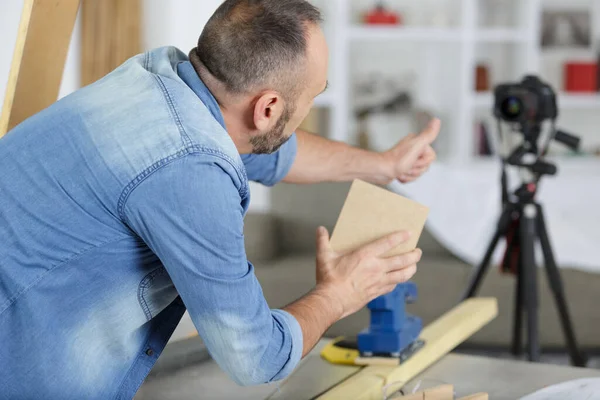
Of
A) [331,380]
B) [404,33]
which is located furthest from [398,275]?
[404,33]

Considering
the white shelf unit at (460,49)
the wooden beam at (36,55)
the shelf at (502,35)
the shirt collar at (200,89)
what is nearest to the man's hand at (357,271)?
the shirt collar at (200,89)

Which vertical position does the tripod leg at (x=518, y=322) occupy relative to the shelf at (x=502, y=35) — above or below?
below

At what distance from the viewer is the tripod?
8.31 ft

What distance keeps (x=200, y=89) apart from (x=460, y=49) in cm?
394

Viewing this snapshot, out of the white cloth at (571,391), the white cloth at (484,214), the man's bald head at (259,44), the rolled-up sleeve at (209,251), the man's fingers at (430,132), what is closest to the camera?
the rolled-up sleeve at (209,251)

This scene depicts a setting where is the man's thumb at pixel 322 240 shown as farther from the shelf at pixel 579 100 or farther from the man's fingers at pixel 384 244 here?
the shelf at pixel 579 100

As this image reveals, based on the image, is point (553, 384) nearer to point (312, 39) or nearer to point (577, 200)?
point (312, 39)

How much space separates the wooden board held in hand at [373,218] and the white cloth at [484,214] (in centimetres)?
216

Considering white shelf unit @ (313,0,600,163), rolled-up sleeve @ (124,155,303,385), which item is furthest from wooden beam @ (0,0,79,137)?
white shelf unit @ (313,0,600,163)

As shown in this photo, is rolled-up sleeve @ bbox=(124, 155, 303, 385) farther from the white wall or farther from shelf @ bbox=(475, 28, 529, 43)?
shelf @ bbox=(475, 28, 529, 43)

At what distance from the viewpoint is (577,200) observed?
12.8ft

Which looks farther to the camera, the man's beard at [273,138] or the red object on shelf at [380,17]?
the red object on shelf at [380,17]

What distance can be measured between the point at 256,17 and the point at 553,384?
2.73ft

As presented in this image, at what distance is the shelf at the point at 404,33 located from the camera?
4930 millimetres
